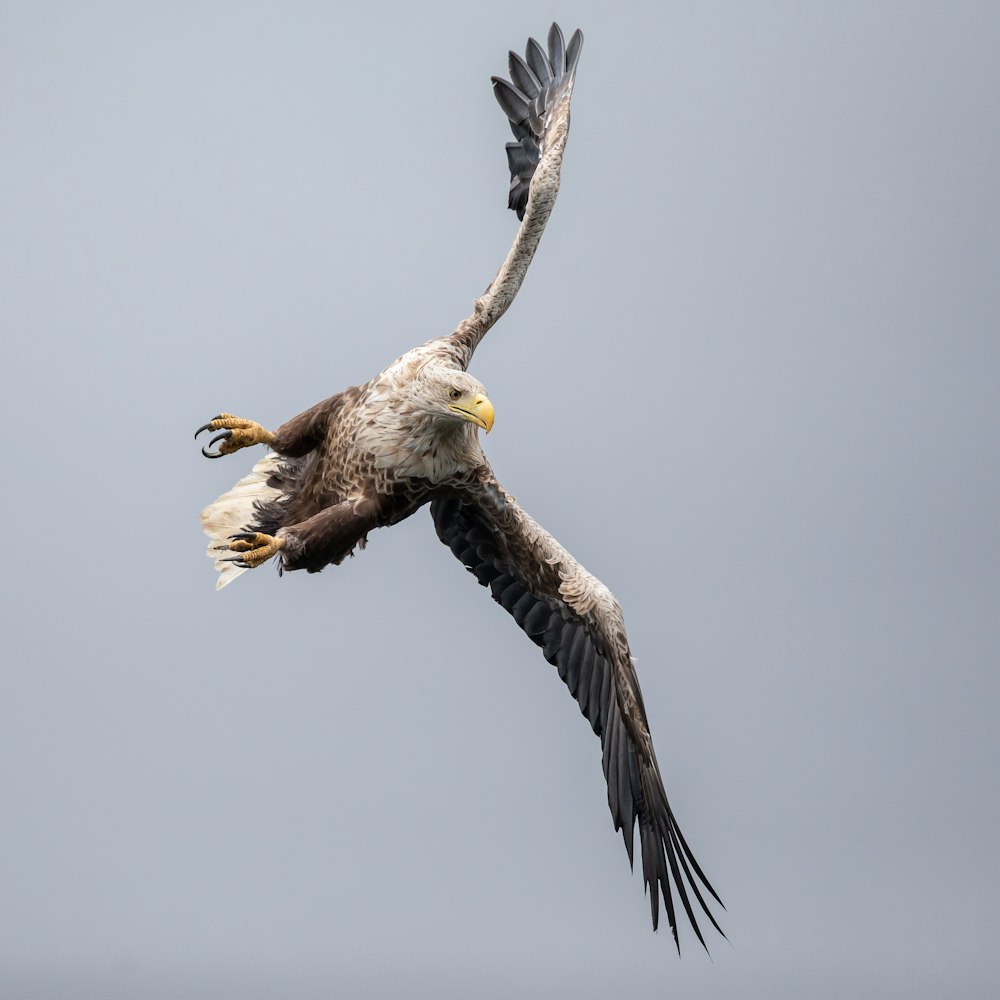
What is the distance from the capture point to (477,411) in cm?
715

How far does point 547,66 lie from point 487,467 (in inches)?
94.8

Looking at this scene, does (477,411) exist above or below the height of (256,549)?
above

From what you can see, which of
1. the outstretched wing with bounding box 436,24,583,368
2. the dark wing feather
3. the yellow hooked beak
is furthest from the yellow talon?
→ the dark wing feather

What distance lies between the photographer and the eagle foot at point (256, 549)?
23.3 ft

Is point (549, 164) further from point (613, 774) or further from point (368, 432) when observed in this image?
point (613, 774)

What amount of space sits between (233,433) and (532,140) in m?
2.37

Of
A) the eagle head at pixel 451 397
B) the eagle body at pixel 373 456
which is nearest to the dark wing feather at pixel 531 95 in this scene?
the eagle body at pixel 373 456

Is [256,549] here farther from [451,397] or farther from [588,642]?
[588,642]

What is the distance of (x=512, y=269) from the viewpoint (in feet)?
26.8

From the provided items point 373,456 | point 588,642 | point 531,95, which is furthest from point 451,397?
point 531,95

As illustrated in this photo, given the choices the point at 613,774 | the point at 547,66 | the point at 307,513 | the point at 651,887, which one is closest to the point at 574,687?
the point at 613,774

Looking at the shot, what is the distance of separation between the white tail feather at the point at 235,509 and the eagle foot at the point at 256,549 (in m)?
0.71

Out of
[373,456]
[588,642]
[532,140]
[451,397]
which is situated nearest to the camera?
[451,397]

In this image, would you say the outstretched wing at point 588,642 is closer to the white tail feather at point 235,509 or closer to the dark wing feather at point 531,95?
the white tail feather at point 235,509
